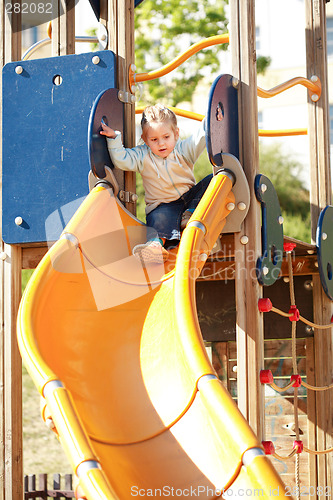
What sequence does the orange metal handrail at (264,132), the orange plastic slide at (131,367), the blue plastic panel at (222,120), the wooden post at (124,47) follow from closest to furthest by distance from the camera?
the orange plastic slide at (131,367), the blue plastic panel at (222,120), the wooden post at (124,47), the orange metal handrail at (264,132)

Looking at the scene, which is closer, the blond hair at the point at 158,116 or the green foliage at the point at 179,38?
the blond hair at the point at 158,116

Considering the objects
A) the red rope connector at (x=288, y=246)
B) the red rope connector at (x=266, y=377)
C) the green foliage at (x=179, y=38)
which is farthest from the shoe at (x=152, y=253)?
the green foliage at (x=179, y=38)

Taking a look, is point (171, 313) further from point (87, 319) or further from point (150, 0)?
point (150, 0)

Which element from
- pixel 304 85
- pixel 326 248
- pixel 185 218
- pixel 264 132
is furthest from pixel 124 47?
pixel 264 132

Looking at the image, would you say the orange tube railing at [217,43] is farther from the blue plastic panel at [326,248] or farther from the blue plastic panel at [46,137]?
the blue plastic panel at [326,248]

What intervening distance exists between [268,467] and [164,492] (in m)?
0.48

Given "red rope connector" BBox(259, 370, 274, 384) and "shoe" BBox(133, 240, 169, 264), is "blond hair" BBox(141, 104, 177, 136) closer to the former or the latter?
"shoe" BBox(133, 240, 169, 264)

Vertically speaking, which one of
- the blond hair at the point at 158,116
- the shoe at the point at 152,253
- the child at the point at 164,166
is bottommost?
the shoe at the point at 152,253

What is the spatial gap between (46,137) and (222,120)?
44.6 inches

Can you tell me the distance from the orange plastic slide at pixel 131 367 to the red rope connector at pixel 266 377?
2.19 feet

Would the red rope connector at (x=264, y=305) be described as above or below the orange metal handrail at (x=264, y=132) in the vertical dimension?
below

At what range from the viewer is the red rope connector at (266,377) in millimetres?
3357

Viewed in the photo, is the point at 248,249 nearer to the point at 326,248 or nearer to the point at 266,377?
the point at 266,377

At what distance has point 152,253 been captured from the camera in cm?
340
